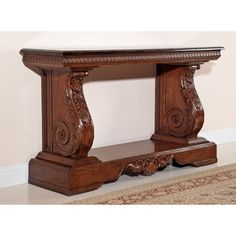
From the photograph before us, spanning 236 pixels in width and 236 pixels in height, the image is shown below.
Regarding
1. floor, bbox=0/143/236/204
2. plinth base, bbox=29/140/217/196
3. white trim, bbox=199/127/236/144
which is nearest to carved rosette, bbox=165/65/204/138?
plinth base, bbox=29/140/217/196

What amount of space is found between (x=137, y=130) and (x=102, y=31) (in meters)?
0.79

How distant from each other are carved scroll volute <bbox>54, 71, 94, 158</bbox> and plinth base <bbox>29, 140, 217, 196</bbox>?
3.1 inches

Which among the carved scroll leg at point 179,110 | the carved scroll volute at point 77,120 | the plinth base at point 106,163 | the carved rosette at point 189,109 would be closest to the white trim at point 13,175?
the plinth base at point 106,163

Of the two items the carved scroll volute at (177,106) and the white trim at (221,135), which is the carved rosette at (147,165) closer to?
the carved scroll volute at (177,106)

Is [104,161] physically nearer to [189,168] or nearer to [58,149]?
[58,149]

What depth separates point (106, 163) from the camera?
411 centimetres

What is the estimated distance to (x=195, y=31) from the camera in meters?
Answer: 5.28

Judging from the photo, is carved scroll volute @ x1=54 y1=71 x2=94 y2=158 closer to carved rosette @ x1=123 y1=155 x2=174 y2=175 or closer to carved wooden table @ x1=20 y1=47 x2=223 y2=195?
carved wooden table @ x1=20 y1=47 x2=223 y2=195

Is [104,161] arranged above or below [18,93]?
below

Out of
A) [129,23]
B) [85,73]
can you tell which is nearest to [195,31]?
[129,23]

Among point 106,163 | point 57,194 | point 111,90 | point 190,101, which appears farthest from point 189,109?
point 57,194

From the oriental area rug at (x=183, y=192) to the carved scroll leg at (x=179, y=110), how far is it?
0.36m

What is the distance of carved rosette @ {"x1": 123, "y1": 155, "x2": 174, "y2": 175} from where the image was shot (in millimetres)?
4266

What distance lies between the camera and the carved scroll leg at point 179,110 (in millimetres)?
4680
